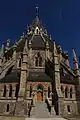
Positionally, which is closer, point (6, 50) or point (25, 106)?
point (25, 106)

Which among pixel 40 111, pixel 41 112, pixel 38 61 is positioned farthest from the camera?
pixel 38 61

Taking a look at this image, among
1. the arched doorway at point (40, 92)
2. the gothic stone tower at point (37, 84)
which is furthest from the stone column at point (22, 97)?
the arched doorway at point (40, 92)

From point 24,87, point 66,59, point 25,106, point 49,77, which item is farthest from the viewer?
point 66,59

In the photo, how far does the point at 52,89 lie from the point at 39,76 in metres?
4.38

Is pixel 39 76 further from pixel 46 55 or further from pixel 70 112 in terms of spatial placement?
pixel 70 112

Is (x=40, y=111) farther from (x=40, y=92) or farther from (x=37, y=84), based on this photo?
(x=37, y=84)

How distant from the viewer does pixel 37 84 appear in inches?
1142

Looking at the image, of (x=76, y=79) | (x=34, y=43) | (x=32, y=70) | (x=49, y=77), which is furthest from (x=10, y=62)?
(x=76, y=79)

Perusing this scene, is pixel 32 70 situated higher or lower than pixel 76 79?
higher

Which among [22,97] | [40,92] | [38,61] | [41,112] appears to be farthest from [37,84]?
[38,61]

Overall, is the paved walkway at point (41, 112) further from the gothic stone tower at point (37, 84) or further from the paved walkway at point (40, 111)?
the gothic stone tower at point (37, 84)

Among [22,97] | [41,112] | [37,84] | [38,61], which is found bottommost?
[41,112]

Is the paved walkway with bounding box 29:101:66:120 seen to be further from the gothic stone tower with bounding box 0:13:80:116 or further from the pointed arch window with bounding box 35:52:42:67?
the pointed arch window with bounding box 35:52:42:67

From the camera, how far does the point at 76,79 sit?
3219cm
